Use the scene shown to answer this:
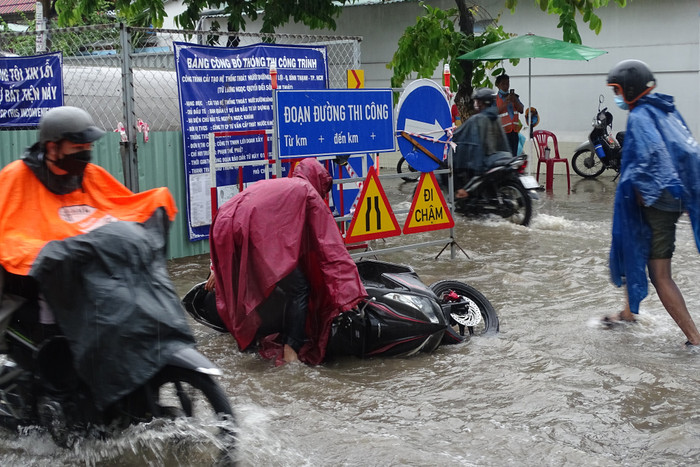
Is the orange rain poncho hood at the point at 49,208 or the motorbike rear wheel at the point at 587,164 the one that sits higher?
the orange rain poncho hood at the point at 49,208

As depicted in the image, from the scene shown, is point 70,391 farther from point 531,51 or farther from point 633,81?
point 531,51

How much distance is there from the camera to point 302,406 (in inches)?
184

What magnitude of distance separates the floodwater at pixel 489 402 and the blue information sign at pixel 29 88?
3.51 meters

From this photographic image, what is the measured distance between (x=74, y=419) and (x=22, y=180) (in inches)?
41.5

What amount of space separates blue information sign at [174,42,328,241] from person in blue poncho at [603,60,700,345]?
4.05m

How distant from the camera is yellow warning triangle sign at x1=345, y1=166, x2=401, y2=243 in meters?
7.37

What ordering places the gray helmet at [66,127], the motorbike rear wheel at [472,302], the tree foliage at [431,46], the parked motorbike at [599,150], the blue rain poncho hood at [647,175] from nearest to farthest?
1. the gray helmet at [66,127]
2. the blue rain poncho hood at [647,175]
3. the motorbike rear wheel at [472,302]
4. the tree foliage at [431,46]
5. the parked motorbike at [599,150]

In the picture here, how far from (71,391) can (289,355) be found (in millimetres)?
1854

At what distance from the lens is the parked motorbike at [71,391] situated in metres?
3.42

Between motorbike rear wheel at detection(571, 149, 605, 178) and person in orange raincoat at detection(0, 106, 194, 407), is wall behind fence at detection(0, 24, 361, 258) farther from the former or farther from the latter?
motorbike rear wheel at detection(571, 149, 605, 178)

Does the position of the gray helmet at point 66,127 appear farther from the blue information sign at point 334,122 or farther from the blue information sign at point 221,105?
the blue information sign at point 221,105

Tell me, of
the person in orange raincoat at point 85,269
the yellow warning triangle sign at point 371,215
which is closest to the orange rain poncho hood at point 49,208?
the person in orange raincoat at point 85,269

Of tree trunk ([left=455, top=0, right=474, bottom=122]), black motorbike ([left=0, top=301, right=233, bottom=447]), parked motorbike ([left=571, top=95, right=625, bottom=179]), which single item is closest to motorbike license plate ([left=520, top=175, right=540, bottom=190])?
tree trunk ([left=455, top=0, right=474, bottom=122])

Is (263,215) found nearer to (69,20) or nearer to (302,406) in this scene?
(302,406)
